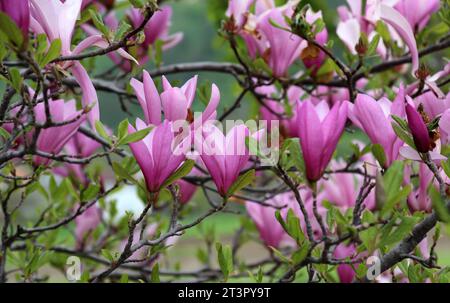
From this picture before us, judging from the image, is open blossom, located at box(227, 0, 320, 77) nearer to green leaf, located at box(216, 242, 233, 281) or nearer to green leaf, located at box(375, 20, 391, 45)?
green leaf, located at box(375, 20, 391, 45)

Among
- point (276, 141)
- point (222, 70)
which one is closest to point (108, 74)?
point (222, 70)

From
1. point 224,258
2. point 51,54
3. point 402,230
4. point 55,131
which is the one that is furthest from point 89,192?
point 402,230

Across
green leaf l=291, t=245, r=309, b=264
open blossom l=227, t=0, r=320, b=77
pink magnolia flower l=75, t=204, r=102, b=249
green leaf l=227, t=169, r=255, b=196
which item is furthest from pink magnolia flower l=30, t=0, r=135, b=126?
pink magnolia flower l=75, t=204, r=102, b=249

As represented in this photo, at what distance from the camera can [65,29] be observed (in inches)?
26.3

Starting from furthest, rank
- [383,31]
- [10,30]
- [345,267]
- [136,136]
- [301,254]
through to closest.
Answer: [383,31]
[345,267]
[301,254]
[136,136]
[10,30]

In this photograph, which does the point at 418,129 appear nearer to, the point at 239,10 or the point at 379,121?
the point at 379,121

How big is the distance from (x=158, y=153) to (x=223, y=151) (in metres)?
0.08

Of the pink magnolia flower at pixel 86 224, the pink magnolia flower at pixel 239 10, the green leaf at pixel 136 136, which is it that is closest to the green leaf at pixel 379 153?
the green leaf at pixel 136 136

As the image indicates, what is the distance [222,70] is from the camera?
1255mm

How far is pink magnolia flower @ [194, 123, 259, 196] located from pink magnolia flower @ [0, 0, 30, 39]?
211 millimetres

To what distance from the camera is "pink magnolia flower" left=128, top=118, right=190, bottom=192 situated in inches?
25.7

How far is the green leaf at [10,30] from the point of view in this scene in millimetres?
524

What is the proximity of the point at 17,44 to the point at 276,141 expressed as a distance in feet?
1.08
